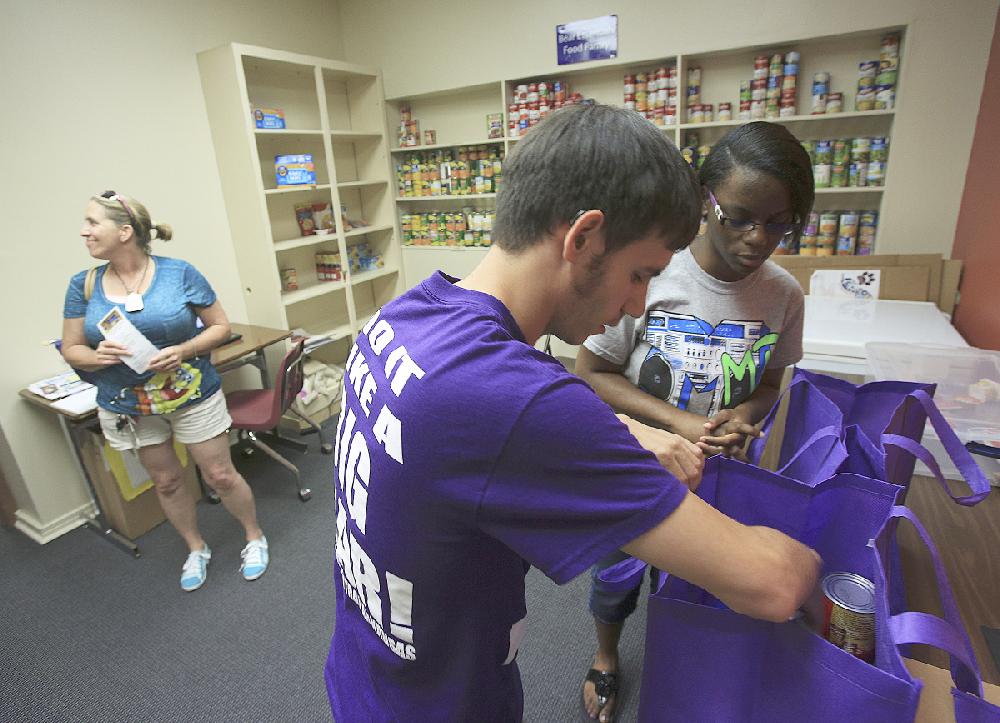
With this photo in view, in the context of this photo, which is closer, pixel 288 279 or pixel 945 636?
pixel 945 636

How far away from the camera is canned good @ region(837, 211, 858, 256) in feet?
9.48

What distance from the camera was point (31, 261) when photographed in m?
2.52

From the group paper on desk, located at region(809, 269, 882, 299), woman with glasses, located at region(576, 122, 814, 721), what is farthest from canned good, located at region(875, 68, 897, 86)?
woman with glasses, located at region(576, 122, 814, 721)

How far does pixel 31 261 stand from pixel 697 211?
304cm

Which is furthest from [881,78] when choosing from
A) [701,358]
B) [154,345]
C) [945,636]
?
[154,345]

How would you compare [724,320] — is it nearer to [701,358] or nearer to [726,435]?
[701,358]

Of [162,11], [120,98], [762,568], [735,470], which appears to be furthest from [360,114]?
[762,568]

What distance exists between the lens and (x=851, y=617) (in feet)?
2.13

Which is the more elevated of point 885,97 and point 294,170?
point 885,97

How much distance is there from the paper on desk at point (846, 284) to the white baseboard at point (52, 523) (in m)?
3.62

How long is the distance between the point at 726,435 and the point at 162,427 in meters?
2.09

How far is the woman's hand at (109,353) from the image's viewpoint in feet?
6.28

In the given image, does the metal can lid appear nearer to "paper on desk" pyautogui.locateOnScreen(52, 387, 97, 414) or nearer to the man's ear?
the man's ear

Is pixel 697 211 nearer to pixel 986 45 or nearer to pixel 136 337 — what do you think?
Result: pixel 136 337
